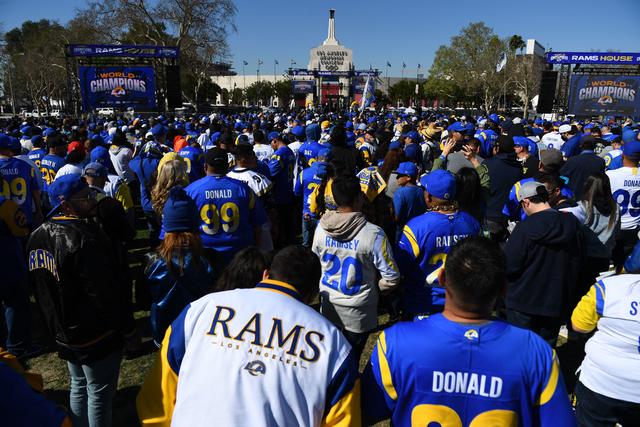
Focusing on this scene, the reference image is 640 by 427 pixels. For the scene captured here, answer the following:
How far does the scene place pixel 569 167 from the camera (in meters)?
7.05

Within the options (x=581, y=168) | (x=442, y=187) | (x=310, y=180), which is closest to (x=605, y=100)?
(x=581, y=168)

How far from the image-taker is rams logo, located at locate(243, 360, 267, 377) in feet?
5.47

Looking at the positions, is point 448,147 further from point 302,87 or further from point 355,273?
point 302,87

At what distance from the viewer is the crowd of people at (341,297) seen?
171 cm

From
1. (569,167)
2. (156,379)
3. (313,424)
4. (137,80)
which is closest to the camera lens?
(313,424)

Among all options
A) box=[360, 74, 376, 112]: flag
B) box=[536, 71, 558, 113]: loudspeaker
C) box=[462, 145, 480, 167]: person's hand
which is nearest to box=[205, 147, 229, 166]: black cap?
box=[462, 145, 480, 167]: person's hand

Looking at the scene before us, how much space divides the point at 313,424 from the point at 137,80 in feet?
83.3

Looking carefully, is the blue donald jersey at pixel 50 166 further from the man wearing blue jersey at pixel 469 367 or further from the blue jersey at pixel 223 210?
the man wearing blue jersey at pixel 469 367

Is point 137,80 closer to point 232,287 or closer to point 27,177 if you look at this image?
point 27,177

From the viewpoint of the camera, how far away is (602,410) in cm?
274

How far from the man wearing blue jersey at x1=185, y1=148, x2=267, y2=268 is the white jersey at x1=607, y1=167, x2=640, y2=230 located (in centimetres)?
448

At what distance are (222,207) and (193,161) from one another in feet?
12.2

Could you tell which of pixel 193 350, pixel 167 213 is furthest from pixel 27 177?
pixel 193 350

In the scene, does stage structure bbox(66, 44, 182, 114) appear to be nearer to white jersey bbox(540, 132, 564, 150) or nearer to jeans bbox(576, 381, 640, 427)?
white jersey bbox(540, 132, 564, 150)
